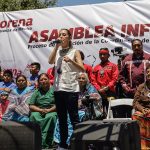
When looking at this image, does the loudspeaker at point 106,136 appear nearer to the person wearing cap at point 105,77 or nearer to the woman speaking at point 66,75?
the woman speaking at point 66,75

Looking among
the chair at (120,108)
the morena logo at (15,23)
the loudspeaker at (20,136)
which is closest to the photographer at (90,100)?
the chair at (120,108)

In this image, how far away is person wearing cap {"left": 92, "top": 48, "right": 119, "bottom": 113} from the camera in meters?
7.33

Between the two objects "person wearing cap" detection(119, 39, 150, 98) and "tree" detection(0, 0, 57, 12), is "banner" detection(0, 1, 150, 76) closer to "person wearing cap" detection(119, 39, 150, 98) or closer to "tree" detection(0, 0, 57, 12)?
"person wearing cap" detection(119, 39, 150, 98)

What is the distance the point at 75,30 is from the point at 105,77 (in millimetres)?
1515

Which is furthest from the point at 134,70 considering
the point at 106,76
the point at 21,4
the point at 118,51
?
the point at 21,4

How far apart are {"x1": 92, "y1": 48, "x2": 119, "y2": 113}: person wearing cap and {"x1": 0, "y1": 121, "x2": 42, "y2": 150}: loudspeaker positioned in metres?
2.78

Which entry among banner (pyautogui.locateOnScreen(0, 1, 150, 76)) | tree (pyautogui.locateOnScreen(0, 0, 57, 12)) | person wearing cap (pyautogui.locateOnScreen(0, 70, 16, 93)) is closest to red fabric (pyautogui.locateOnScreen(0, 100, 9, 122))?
person wearing cap (pyautogui.locateOnScreen(0, 70, 16, 93))

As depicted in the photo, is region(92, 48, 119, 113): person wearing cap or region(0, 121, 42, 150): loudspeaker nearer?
region(0, 121, 42, 150): loudspeaker

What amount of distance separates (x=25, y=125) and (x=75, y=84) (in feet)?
4.83

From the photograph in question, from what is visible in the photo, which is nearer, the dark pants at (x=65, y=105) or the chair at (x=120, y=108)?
the dark pants at (x=65, y=105)

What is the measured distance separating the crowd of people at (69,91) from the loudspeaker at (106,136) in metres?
1.55

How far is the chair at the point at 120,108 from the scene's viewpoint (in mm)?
6914

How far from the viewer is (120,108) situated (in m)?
7.04

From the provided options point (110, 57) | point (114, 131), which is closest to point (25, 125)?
point (114, 131)
